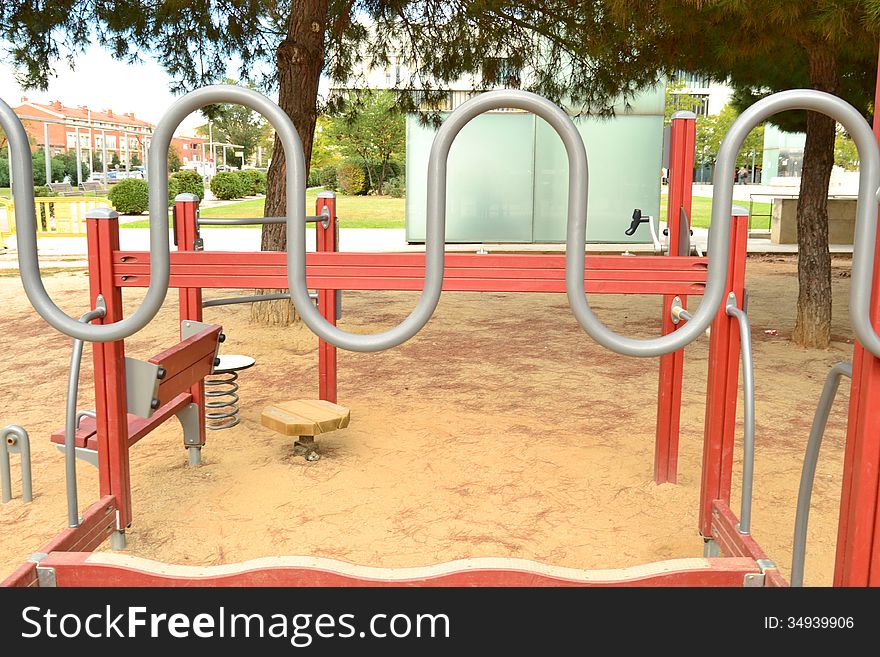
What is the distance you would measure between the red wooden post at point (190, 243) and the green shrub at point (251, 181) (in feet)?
87.1

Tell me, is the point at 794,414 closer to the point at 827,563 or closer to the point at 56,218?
the point at 827,563

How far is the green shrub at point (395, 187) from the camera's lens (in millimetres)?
32281

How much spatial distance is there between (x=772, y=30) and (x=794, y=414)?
2.20 metres

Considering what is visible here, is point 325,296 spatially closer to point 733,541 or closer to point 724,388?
point 724,388

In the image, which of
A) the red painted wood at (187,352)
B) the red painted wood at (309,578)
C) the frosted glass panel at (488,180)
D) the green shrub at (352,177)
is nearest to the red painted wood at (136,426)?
the red painted wood at (187,352)

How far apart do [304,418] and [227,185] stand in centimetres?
2583

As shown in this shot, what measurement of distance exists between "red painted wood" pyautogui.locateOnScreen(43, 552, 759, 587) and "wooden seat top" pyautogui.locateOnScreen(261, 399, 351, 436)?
2.05 metres

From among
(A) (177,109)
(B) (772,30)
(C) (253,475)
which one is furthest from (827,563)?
(B) (772,30)

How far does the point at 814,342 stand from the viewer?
652 centimetres

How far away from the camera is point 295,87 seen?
23.7 feet

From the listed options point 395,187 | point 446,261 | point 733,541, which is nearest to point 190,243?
point 446,261

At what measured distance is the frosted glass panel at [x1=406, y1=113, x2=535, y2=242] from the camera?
46.4 feet

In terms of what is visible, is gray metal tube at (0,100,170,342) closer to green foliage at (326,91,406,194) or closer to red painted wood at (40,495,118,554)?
red painted wood at (40,495,118,554)

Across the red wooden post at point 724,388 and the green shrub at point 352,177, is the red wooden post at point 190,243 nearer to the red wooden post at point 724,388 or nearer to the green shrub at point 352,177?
the red wooden post at point 724,388
